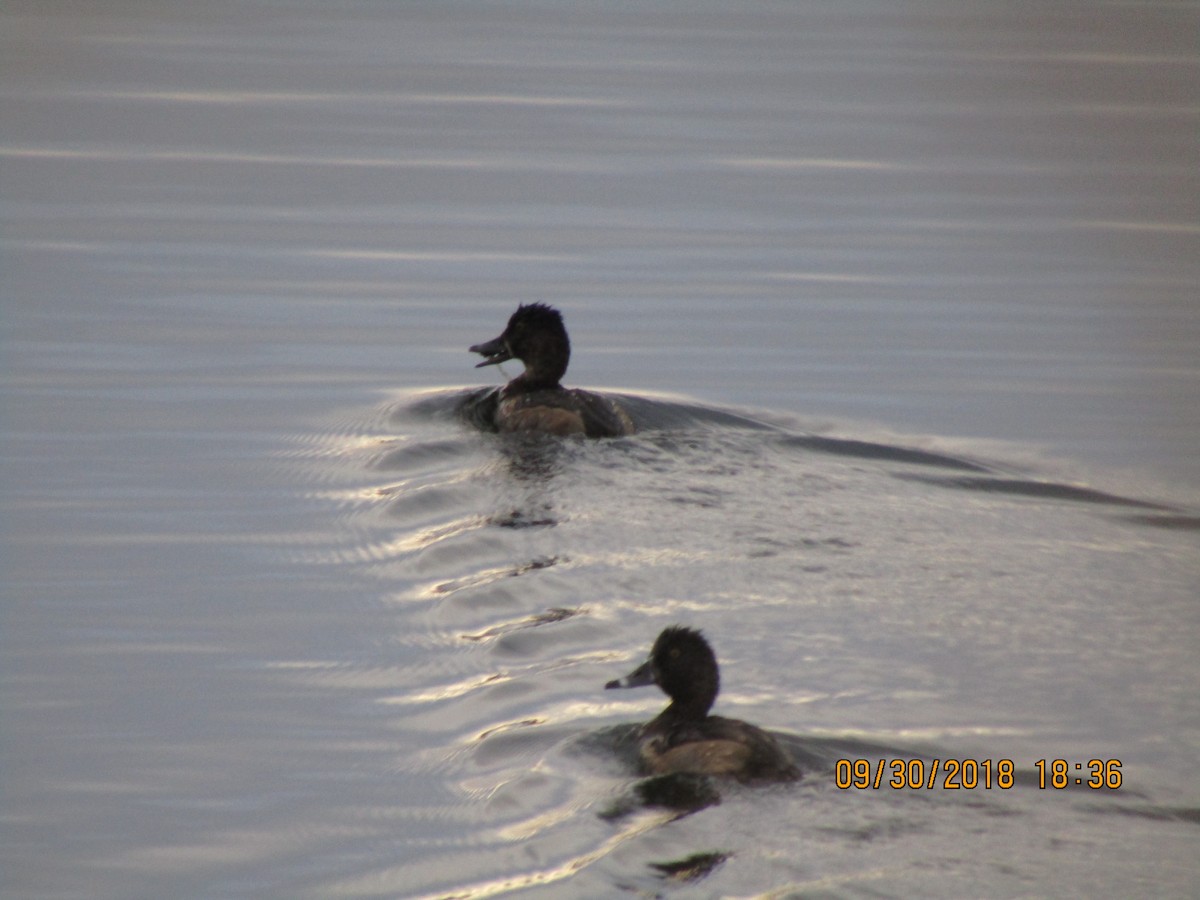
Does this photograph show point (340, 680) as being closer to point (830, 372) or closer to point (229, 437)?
point (229, 437)

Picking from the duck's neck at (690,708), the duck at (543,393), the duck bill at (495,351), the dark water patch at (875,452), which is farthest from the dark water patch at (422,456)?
the duck's neck at (690,708)

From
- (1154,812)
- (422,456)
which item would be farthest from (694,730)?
(422,456)

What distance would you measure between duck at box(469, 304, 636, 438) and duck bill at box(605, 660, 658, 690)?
355 centimetres

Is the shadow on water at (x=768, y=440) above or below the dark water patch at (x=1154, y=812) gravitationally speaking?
above

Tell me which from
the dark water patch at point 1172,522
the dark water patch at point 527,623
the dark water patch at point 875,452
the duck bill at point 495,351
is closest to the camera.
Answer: the dark water patch at point 527,623

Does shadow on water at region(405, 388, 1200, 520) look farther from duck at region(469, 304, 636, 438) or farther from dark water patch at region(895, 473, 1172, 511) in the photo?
duck at region(469, 304, 636, 438)

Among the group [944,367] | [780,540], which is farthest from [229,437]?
[944,367]

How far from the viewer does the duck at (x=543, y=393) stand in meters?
10.3

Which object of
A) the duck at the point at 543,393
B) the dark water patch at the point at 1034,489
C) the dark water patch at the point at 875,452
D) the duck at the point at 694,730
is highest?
the duck at the point at 543,393

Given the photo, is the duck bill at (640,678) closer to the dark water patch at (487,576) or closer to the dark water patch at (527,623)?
the dark water patch at (527,623)

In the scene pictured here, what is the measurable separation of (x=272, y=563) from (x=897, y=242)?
881 centimetres

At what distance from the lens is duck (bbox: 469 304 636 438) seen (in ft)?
33.9

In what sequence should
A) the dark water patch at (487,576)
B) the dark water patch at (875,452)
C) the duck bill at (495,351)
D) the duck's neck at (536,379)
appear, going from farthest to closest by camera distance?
the duck bill at (495,351) < the duck's neck at (536,379) < the dark water patch at (875,452) < the dark water patch at (487,576)

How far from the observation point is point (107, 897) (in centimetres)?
569
